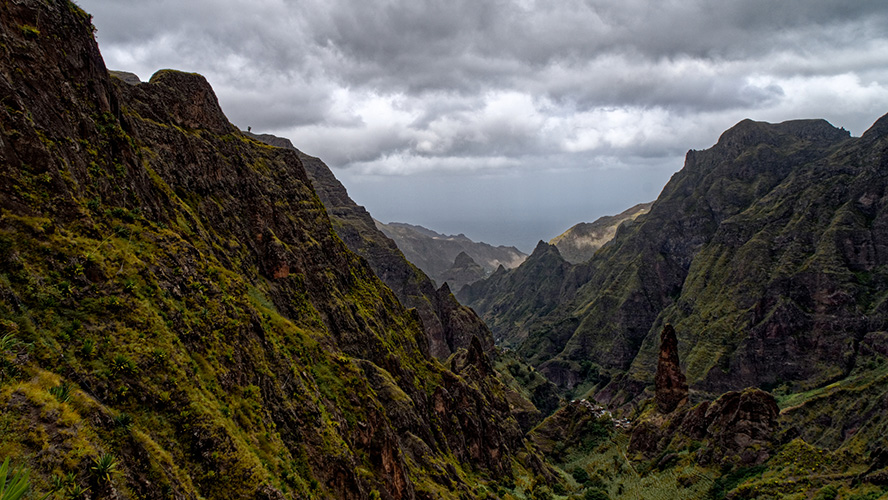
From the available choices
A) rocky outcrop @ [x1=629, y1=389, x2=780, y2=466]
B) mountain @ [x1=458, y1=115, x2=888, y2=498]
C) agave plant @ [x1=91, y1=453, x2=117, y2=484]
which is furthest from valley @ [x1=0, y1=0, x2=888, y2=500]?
mountain @ [x1=458, y1=115, x2=888, y2=498]

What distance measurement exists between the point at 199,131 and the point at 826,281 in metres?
203

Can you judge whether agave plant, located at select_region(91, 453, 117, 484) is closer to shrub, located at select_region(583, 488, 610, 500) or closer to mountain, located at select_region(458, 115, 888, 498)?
mountain, located at select_region(458, 115, 888, 498)

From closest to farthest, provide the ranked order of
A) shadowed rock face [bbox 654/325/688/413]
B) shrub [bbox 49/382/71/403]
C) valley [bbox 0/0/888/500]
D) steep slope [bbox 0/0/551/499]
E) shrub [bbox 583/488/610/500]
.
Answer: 1. shrub [bbox 49/382/71/403]
2. steep slope [bbox 0/0/551/499]
3. valley [bbox 0/0/888/500]
4. shrub [bbox 583/488/610/500]
5. shadowed rock face [bbox 654/325/688/413]

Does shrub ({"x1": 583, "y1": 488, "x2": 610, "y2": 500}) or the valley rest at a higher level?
the valley

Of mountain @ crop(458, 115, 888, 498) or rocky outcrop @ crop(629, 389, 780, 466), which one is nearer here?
mountain @ crop(458, 115, 888, 498)

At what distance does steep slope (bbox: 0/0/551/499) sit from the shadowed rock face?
75778 millimetres

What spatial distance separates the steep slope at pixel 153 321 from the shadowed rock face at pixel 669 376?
7578cm

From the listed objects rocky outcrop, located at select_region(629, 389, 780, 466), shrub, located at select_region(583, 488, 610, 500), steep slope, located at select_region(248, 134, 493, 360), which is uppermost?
steep slope, located at select_region(248, 134, 493, 360)

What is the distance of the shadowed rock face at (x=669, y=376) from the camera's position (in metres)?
108

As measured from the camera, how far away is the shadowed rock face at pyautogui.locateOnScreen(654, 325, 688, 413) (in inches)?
4242

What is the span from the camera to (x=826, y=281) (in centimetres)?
16325

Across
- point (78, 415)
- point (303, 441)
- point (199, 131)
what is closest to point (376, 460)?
point (303, 441)

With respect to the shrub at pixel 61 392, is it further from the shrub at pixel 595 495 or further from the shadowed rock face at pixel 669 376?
the shadowed rock face at pixel 669 376

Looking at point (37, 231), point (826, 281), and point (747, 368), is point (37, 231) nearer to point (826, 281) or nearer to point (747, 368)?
point (747, 368)
